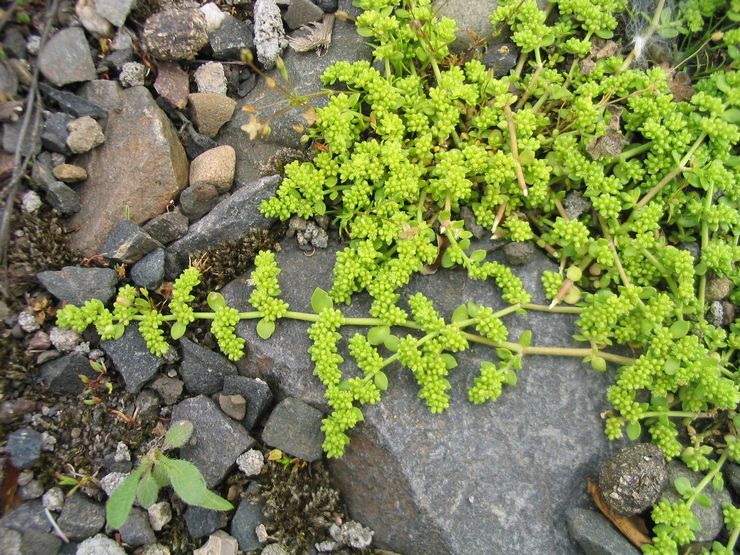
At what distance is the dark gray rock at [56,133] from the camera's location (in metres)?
4.18

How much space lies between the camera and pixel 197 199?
432 cm

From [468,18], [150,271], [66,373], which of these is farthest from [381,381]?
[468,18]

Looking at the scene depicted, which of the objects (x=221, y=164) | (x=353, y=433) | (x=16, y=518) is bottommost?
(x=16, y=518)

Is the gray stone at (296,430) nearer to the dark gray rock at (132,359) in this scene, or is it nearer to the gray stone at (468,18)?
the dark gray rock at (132,359)

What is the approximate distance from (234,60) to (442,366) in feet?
9.49

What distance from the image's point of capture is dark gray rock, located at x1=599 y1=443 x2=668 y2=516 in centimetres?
352

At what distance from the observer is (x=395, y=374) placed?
3908mm

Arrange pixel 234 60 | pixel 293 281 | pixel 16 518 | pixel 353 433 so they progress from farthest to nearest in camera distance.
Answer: pixel 234 60, pixel 293 281, pixel 353 433, pixel 16 518

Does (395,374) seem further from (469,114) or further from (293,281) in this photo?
(469,114)

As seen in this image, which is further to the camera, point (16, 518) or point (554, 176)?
point (554, 176)

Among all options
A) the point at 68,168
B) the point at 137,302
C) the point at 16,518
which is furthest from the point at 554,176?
the point at 16,518

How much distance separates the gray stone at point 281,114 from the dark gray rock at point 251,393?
58.5 inches

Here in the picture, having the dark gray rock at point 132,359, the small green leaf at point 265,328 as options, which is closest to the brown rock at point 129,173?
the dark gray rock at point 132,359

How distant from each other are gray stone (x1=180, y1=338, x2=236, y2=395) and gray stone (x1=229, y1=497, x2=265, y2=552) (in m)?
0.79
